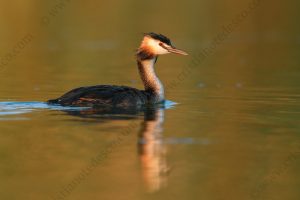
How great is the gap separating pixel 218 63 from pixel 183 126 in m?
13.0

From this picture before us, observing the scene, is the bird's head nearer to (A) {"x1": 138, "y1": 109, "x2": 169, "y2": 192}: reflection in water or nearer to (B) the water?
(B) the water

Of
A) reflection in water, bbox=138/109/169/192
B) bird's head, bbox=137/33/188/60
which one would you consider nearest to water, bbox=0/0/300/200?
reflection in water, bbox=138/109/169/192

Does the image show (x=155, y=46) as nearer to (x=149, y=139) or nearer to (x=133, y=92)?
(x=133, y=92)

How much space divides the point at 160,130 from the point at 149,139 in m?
0.83

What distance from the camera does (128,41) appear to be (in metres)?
32.5

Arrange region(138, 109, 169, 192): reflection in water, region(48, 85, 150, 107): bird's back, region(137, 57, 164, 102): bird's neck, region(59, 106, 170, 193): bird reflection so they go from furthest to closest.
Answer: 1. region(137, 57, 164, 102): bird's neck
2. region(48, 85, 150, 107): bird's back
3. region(59, 106, 170, 193): bird reflection
4. region(138, 109, 169, 192): reflection in water

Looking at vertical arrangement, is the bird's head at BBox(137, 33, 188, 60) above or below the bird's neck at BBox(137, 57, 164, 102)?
above

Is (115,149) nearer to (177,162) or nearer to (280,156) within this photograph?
(177,162)

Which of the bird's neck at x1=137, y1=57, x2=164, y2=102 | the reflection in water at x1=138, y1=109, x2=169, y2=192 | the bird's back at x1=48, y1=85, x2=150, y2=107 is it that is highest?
the bird's neck at x1=137, y1=57, x2=164, y2=102

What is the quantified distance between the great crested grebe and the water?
0.23m

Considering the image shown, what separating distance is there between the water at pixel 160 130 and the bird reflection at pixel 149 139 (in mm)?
16

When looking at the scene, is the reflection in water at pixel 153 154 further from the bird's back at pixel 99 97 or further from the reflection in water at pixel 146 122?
the bird's back at pixel 99 97

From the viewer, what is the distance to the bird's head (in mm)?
16578

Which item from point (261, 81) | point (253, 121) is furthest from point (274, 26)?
point (253, 121)
